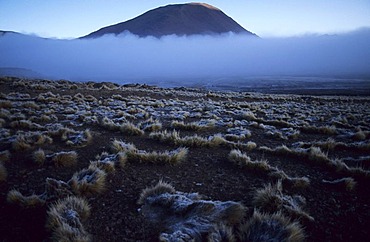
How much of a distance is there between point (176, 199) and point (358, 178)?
461cm

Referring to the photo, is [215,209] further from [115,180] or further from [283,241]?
[115,180]

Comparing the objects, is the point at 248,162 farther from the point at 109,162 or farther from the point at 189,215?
the point at 109,162

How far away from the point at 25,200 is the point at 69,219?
3.64 ft

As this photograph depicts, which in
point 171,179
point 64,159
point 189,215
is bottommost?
point 171,179

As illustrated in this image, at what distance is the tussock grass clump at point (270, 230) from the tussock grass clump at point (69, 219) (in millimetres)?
2210

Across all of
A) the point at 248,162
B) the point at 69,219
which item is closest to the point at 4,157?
the point at 69,219

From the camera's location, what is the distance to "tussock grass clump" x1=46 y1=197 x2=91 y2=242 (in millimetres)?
3202

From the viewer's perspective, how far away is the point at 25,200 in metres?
4.01

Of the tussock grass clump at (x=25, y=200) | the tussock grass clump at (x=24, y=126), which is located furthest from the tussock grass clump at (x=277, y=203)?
the tussock grass clump at (x=24, y=126)

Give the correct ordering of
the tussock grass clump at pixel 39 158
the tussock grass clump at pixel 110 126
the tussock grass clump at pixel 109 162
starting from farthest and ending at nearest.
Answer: the tussock grass clump at pixel 110 126 < the tussock grass clump at pixel 39 158 < the tussock grass clump at pixel 109 162

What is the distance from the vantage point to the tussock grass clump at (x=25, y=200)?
3.98 metres

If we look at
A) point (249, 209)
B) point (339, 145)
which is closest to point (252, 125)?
point (339, 145)

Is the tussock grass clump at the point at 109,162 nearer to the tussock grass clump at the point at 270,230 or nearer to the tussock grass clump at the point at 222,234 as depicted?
the tussock grass clump at the point at 222,234

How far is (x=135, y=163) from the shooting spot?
629 cm
